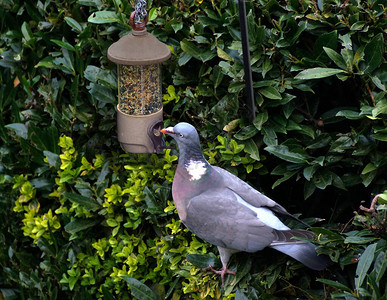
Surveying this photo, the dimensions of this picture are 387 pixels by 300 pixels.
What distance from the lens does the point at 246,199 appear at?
10.9 ft

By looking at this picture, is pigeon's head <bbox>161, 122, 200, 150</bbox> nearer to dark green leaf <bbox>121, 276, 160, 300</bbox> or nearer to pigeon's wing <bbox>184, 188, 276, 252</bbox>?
pigeon's wing <bbox>184, 188, 276, 252</bbox>

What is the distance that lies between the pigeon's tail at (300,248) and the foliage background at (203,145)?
72 millimetres

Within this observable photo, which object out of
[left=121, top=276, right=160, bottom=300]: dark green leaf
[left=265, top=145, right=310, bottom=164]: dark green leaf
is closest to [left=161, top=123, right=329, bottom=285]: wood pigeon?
[left=265, top=145, right=310, bottom=164]: dark green leaf

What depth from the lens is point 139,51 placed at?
3.44 meters

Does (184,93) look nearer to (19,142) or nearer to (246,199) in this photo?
(246,199)

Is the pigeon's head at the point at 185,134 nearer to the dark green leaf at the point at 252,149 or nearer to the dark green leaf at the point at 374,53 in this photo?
the dark green leaf at the point at 252,149

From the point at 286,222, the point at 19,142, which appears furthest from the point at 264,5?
the point at 19,142

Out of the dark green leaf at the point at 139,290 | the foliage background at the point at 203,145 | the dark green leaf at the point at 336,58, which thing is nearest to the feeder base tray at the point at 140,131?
the foliage background at the point at 203,145

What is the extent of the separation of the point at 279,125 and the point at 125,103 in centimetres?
87

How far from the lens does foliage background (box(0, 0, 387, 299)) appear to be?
3334 mm

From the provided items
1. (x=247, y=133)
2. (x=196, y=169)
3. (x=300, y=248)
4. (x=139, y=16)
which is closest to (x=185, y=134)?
(x=196, y=169)

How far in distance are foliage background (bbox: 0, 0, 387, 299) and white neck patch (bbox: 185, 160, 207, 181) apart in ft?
0.82

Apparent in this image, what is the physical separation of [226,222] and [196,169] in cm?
31

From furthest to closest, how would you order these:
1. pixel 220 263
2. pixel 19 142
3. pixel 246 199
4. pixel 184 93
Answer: pixel 19 142 → pixel 184 93 → pixel 220 263 → pixel 246 199
